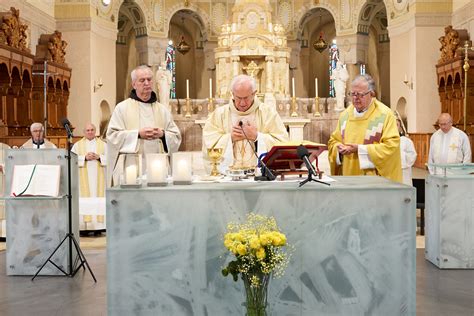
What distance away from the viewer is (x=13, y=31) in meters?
15.5

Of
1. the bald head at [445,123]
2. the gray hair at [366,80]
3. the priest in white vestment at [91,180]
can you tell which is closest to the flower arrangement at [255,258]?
the gray hair at [366,80]

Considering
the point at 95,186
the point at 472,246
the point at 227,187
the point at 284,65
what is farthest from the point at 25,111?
the point at 227,187

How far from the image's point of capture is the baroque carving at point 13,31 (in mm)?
15078

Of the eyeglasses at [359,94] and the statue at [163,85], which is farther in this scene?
the statue at [163,85]

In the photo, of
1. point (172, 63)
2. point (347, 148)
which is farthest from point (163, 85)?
point (347, 148)

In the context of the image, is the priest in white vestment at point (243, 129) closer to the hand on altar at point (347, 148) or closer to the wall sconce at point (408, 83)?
the hand on altar at point (347, 148)

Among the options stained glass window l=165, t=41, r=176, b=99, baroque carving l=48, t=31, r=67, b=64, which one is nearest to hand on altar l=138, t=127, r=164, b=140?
baroque carving l=48, t=31, r=67, b=64

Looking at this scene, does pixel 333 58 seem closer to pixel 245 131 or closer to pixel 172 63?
pixel 172 63

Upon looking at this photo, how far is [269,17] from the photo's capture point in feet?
78.1

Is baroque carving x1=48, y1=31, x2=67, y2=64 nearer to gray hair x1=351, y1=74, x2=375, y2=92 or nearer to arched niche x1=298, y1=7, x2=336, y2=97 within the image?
arched niche x1=298, y1=7, x2=336, y2=97

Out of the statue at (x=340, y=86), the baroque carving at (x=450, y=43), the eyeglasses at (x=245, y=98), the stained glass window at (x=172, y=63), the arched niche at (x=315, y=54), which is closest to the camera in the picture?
the eyeglasses at (x=245, y=98)

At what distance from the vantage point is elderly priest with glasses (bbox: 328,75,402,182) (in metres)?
6.32

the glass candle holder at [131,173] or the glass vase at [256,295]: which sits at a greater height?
the glass candle holder at [131,173]

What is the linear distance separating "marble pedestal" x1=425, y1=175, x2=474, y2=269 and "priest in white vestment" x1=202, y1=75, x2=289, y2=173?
1.95 m
